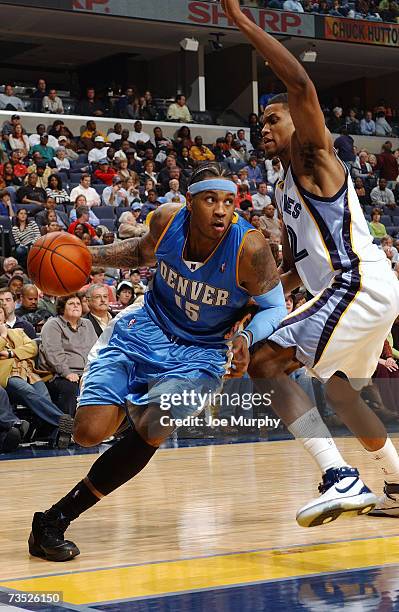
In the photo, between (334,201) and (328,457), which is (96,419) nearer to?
(328,457)

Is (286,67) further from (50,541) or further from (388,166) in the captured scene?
(388,166)

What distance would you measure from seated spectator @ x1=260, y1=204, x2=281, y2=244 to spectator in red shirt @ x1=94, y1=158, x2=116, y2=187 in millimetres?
2471

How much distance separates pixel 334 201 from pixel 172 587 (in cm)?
171

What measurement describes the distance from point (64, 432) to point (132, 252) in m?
4.14

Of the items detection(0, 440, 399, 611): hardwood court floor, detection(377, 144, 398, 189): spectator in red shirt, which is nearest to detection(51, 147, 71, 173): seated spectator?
detection(377, 144, 398, 189): spectator in red shirt

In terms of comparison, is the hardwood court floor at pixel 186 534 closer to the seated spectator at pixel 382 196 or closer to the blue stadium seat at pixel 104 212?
the blue stadium seat at pixel 104 212

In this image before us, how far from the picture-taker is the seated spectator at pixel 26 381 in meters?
8.24

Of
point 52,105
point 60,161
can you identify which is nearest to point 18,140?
point 60,161

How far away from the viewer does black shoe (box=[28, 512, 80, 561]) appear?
392 centimetres

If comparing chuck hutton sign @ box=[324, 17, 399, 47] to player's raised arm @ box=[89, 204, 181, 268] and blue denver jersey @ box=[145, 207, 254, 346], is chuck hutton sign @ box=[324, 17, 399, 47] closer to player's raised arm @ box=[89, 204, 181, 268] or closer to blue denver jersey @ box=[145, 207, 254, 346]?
player's raised arm @ box=[89, 204, 181, 268]

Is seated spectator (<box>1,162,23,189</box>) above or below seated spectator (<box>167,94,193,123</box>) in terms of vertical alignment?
below

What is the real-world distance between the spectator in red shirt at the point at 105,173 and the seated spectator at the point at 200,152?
2810mm

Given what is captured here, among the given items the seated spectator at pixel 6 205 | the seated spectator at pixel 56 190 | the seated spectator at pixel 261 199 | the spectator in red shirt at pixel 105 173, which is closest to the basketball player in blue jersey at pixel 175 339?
the seated spectator at pixel 6 205

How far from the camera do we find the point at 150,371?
4.14 meters
